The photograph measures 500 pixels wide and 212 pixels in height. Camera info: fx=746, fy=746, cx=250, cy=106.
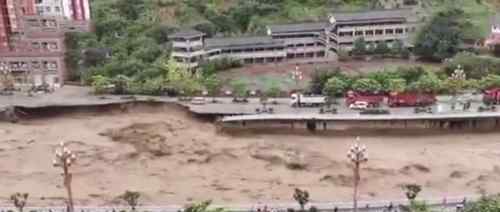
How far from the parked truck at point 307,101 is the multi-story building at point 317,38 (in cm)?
907

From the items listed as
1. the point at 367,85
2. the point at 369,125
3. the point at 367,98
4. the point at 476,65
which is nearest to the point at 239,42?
the point at 367,85

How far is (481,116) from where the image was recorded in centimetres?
3856

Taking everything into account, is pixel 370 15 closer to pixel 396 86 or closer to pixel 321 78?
pixel 321 78

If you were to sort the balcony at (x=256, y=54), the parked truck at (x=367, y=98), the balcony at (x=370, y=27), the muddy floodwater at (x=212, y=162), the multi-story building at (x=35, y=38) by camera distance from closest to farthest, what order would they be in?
the muddy floodwater at (x=212, y=162) < the parked truck at (x=367, y=98) < the multi-story building at (x=35, y=38) < the balcony at (x=256, y=54) < the balcony at (x=370, y=27)

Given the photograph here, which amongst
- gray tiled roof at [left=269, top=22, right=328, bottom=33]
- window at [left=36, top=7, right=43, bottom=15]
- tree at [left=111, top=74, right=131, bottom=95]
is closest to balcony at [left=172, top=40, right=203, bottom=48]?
tree at [left=111, top=74, right=131, bottom=95]

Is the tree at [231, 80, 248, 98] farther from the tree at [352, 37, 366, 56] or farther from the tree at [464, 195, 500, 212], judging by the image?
the tree at [464, 195, 500, 212]

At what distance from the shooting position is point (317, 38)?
168ft

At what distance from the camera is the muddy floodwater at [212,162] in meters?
32.0

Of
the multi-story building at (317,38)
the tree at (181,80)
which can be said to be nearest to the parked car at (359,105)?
the tree at (181,80)

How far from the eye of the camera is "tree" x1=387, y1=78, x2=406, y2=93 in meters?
40.7

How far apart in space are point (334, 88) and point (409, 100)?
4.15 metres

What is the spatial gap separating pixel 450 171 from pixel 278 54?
739 inches

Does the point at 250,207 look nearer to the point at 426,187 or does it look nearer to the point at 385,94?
the point at 426,187

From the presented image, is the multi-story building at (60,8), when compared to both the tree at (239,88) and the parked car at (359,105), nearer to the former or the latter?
the tree at (239,88)
